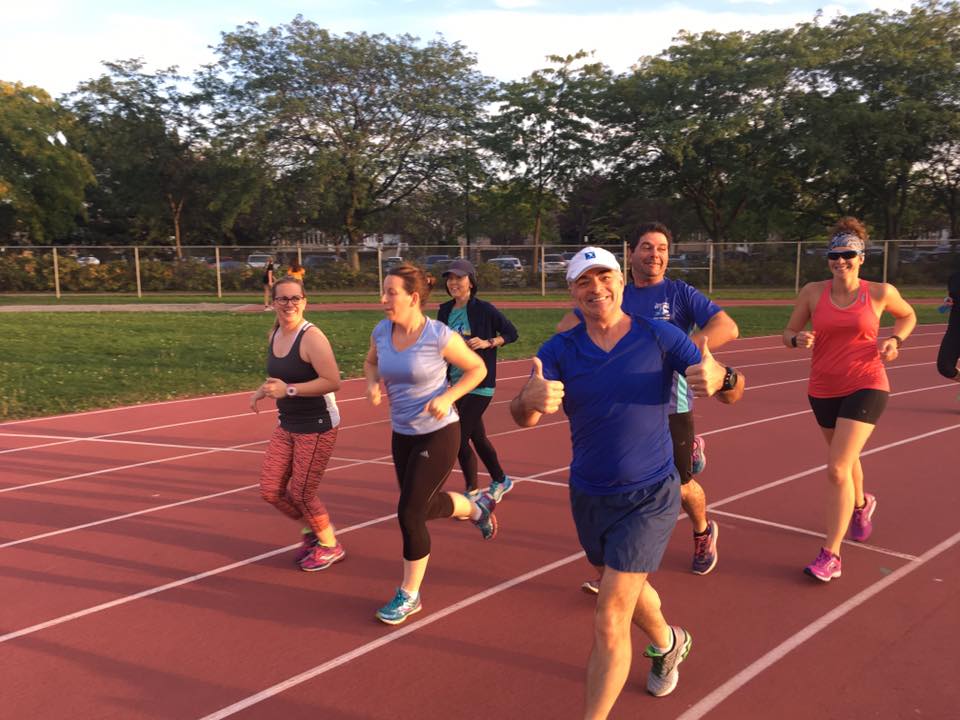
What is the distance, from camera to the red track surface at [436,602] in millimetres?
3465

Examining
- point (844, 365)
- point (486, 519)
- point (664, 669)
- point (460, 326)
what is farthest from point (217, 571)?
point (844, 365)

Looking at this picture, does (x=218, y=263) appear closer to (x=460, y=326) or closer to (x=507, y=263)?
(x=507, y=263)

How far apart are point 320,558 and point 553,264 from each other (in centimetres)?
2888

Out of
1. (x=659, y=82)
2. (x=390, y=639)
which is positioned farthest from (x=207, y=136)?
(x=390, y=639)

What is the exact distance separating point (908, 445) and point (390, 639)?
6214 mm

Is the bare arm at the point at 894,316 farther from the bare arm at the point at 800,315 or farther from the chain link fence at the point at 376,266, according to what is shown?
the chain link fence at the point at 376,266

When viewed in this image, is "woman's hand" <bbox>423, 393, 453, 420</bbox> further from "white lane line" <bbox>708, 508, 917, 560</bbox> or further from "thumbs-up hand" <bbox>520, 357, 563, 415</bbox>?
"white lane line" <bbox>708, 508, 917, 560</bbox>

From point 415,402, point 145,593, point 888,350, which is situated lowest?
point 145,593

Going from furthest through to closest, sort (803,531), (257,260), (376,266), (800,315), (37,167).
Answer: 1. (37,167)
2. (376,266)
3. (257,260)
4. (803,531)
5. (800,315)

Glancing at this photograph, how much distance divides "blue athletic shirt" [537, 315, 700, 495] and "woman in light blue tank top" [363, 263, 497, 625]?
1.22 metres

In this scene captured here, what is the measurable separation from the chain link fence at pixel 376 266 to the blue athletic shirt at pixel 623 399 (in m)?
29.3

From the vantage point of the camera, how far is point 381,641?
3.98 m

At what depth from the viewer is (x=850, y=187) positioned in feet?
→ 124

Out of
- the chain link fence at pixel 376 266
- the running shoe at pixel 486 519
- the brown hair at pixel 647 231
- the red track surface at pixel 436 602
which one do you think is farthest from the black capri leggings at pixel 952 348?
the chain link fence at pixel 376 266
